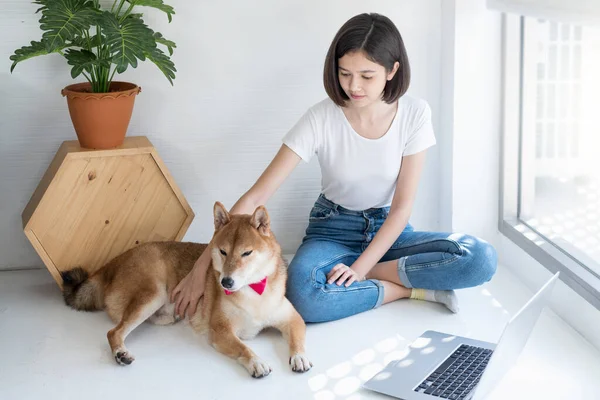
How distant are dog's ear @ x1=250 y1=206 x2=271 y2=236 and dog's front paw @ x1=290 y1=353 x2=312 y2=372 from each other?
39cm

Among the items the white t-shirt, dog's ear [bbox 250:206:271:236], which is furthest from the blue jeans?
dog's ear [bbox 250:206:271:236]

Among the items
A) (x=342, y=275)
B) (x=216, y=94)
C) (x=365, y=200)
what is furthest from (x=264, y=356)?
(x=216, y=94)

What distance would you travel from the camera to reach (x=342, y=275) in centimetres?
255

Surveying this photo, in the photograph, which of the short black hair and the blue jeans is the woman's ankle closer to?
the blue jeans

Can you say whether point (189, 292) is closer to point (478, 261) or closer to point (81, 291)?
point (81, 291)

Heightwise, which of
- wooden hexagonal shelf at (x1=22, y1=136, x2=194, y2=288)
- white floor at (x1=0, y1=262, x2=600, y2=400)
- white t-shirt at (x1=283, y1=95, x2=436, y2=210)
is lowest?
white floor at (x1=0, y1=262, x2=600, y2=400)

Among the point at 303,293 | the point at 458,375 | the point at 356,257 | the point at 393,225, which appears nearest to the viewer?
the point at 458,375

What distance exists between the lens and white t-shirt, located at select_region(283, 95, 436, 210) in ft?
Result: 8.68

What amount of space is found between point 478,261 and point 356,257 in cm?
42

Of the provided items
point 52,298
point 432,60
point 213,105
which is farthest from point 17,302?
point 432,60

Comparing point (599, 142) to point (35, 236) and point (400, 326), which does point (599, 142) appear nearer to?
point (400, 326)

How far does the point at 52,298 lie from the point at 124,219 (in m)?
0.39

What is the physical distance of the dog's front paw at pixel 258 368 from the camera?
2182mm

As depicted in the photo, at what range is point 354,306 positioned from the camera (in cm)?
258
